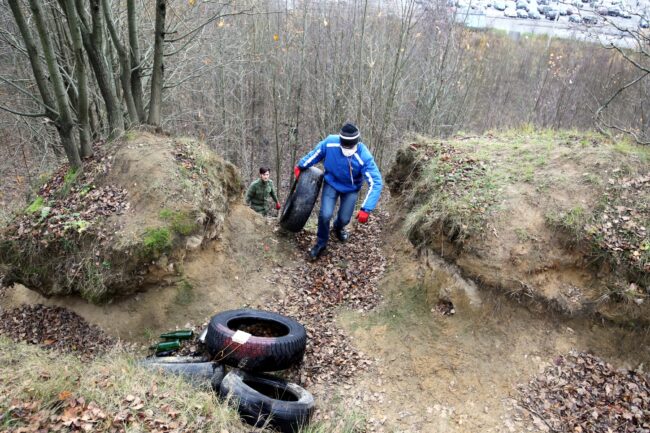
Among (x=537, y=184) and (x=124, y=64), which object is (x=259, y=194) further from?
(x=537, y=184)

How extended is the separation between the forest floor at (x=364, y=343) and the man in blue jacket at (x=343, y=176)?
744 millimetres

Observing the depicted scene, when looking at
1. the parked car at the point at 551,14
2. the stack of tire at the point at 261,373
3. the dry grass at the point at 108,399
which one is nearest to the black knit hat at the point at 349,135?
the stack of tire at the point at 261,373

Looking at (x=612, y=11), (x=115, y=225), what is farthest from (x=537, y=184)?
(x=115, y=225)

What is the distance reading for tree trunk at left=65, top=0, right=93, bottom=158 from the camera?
6.66 metres

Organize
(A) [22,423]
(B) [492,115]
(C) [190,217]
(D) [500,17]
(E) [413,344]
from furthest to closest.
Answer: (D) [500,17], (B) [492,115], (C) [190,217], (E) [413,344], (A) [22,423]

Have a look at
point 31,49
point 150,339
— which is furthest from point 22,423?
point 31,49

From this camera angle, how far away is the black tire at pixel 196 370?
16.6 ft

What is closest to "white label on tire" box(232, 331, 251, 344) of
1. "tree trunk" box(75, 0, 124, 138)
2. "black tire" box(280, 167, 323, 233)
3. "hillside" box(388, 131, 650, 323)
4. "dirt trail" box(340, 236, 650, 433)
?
"dirt trail" box(340, 236, 650, 433)

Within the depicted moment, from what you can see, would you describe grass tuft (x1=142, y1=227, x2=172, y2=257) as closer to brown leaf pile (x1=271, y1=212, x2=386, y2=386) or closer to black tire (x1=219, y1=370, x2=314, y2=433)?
brown leaf pile (x1=271, y1=212, x2=386, y2=386)

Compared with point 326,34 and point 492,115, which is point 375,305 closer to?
point 326,34

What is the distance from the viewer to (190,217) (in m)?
6.66

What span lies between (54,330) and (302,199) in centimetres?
443

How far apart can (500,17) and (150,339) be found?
24.3 meters

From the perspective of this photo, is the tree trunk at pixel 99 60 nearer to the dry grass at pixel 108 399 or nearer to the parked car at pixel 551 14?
the dry grass at pixel 108 399
